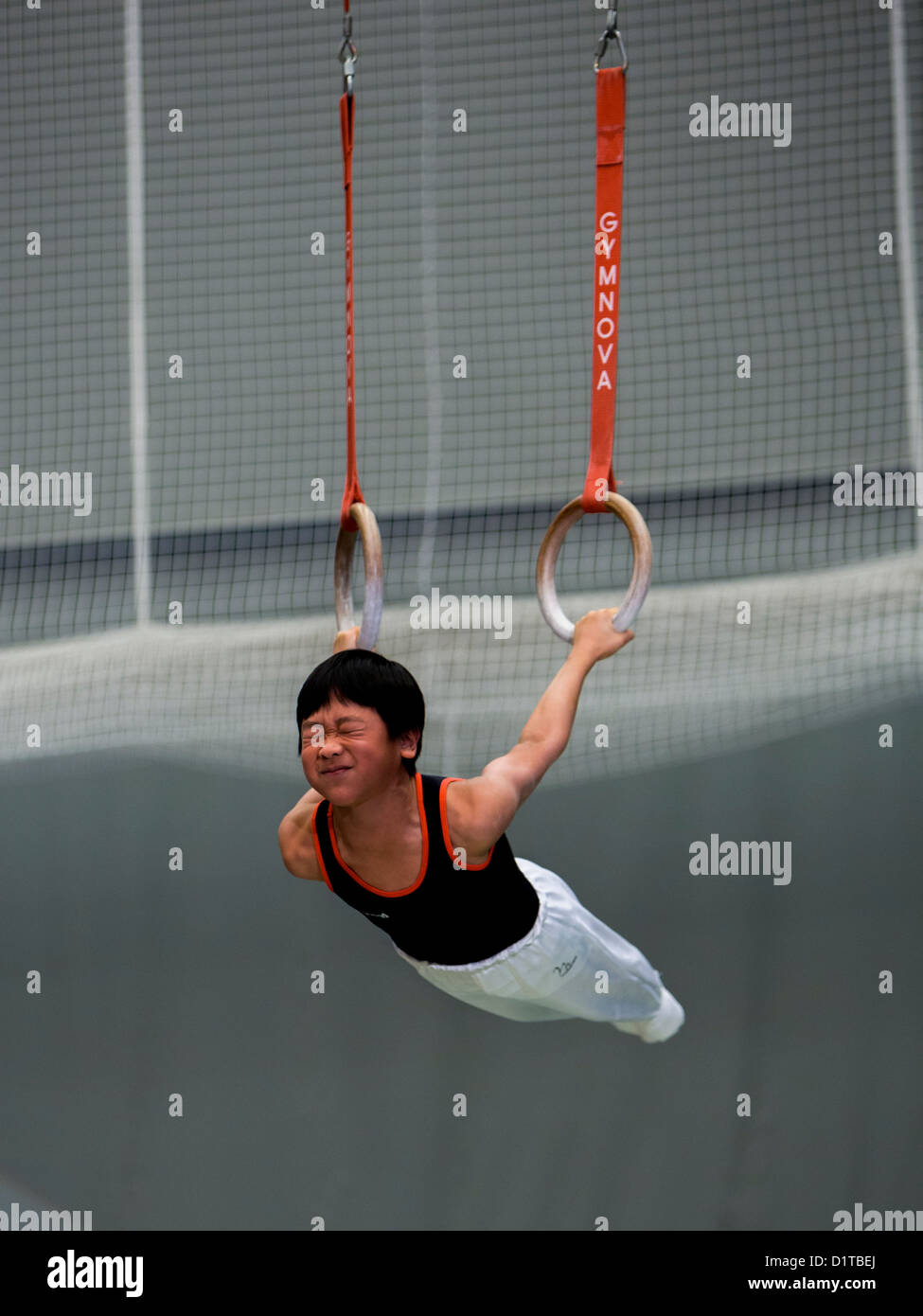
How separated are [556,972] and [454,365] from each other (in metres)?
2.27

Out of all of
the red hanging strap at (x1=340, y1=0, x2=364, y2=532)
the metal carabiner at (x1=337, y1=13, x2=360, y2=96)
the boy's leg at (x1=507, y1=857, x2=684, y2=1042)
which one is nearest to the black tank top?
the boy's leg at (x1=507, y1=857, x2=684, y2=1042)

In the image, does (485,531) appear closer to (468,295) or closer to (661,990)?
(468,295)

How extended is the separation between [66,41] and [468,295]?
5.20 ft

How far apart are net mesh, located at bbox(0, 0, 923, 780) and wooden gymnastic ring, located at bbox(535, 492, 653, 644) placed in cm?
170

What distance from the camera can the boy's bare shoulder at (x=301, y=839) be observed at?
7.09ft

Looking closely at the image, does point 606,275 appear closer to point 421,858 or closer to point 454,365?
point 421,858

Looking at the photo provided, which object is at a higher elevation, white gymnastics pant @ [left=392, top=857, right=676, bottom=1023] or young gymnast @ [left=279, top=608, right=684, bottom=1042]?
young gymnast @ [left=279, top=608, right=684, bottom=1042]

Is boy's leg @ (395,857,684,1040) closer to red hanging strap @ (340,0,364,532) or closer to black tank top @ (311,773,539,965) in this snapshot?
black tank top @ (311,773,539,965)

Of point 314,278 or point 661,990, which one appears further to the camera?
point 314,278

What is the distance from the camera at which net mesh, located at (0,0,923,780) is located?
3.98 m

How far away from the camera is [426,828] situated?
206cm

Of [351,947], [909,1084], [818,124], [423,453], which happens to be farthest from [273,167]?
[909,1084]
